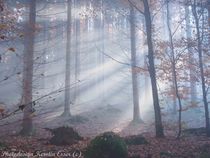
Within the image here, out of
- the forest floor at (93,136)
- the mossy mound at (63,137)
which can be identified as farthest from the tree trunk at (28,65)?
the mossy mound at (63,137)

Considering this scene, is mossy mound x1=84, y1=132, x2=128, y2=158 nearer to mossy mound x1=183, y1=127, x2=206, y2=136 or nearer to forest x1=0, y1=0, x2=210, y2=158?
forest x1=0, y1=0, x2=210, y2=158

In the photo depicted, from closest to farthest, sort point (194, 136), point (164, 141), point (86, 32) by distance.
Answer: point (164, 141) → point (194, 136) → point (86, 32)

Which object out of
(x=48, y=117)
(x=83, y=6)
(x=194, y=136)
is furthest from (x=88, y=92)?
(x=194, y=136)

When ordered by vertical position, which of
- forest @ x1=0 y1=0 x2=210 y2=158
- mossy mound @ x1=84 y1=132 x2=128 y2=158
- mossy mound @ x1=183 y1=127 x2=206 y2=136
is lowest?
mossy mound @ x1=84 y1=132 x2=128 y2=158

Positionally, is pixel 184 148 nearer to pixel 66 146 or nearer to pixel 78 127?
pixel 66 146

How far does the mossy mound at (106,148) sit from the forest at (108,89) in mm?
29

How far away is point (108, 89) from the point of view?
149 ft

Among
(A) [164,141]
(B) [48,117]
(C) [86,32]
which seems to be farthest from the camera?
(C) [86,32]

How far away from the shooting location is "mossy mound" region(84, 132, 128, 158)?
813 centimetres

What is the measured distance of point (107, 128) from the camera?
19125 millimetres

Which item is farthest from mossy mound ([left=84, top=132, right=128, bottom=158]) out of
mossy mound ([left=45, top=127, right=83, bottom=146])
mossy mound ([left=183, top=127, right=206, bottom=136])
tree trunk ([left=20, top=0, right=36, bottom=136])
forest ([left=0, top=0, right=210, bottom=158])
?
mossy mound ([left=183, top=127, right=206, bottom=136])

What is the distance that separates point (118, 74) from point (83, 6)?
23273 millimetres

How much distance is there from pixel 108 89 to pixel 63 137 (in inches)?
1367

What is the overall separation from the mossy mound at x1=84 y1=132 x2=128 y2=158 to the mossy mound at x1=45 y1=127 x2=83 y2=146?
8.02 feet
